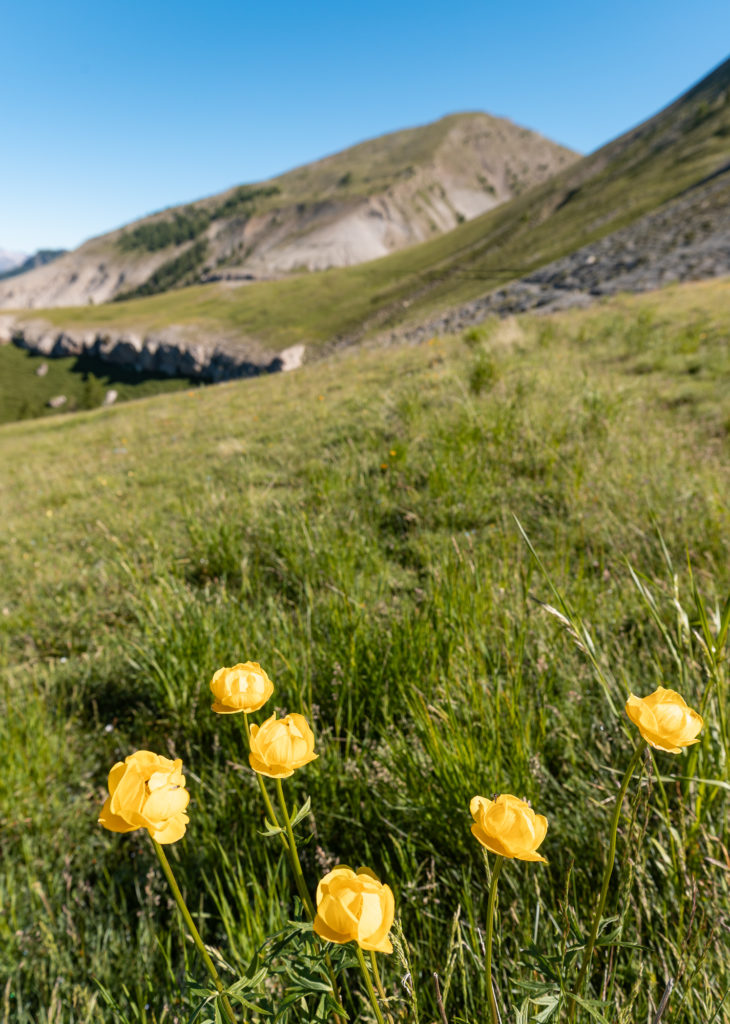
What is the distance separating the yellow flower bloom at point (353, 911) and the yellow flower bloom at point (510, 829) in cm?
14

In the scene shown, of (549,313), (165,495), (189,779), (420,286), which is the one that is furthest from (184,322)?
(189,779)

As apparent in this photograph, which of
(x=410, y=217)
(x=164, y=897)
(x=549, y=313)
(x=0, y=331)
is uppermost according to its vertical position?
(x=410, y=217)

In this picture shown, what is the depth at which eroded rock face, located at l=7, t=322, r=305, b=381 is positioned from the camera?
52562 mm

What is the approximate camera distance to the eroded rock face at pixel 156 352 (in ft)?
172

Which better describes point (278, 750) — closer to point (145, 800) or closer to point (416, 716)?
point (145, 800)

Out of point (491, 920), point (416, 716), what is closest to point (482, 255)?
point (416, 716)

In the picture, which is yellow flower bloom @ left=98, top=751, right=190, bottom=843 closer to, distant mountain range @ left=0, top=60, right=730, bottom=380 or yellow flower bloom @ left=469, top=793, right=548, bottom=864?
yellow flower bloom @ left=469, top=793, right=548, bottom=864

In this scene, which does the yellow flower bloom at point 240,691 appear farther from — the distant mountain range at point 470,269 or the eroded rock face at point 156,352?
the eroded rock face at point 156,352

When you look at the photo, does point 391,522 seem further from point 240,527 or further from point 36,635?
point 36,635

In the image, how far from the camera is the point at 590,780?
4.44 ft

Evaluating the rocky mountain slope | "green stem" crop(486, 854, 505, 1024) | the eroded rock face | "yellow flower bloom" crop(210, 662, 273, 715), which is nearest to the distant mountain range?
the eroded rock face

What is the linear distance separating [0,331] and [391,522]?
10174cm

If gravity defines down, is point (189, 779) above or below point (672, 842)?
below

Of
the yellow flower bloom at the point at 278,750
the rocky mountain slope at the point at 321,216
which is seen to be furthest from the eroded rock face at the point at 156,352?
the yellow flower bloom at the point at 278,750
